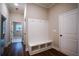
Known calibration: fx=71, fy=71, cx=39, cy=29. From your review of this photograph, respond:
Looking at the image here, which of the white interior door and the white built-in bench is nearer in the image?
the white interior door

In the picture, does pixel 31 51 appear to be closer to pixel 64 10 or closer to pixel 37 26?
pixel 37 26

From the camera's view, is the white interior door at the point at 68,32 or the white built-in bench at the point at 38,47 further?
the white built-in bench at the point at 38,47

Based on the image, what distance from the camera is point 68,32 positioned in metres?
2.87

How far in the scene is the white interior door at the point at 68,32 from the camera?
2.62 m

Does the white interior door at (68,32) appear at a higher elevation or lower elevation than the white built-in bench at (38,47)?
higher

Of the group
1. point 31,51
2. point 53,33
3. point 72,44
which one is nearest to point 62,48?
point 72,44

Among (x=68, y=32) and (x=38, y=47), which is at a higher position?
(x=68, y=32)

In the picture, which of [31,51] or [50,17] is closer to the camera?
[31,51]

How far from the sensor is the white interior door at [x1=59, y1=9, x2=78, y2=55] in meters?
2.62

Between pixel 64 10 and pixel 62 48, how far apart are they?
5.45 feet

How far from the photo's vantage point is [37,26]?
3.63m

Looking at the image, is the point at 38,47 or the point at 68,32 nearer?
the point at 68,32

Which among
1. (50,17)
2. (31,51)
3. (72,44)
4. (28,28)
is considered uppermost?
(50,17)

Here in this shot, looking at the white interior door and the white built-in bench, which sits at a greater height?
the white interior door
